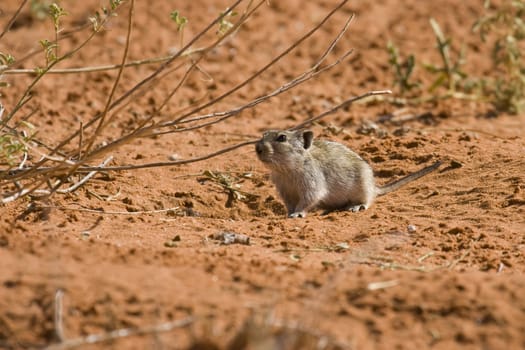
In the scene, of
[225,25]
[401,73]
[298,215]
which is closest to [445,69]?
[401,73]

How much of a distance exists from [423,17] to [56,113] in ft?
19.3

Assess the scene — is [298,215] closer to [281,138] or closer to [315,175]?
[315,175]

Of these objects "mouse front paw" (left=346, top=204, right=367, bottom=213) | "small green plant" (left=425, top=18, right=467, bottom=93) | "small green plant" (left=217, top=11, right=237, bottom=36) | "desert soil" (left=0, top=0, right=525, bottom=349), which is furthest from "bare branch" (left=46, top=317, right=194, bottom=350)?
"small green plant" (left=425, top=18, right=467, bottom=93)

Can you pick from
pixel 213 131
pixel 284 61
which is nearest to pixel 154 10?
pixel 284 61

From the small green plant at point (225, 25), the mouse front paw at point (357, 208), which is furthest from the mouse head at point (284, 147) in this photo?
the small green plant at point (225, 25)

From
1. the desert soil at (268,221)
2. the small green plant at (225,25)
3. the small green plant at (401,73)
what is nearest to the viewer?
the desert soil at (268,221)

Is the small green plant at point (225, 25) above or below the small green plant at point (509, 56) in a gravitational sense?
above

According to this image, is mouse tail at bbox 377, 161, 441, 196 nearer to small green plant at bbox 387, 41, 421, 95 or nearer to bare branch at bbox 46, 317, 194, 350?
small green plant at bbox 387, 41, 421, 95

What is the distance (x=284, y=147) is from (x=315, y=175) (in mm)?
384

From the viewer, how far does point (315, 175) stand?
7695 mm

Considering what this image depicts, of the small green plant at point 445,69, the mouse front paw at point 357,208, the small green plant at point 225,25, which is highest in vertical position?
the small green plant at point 225,25

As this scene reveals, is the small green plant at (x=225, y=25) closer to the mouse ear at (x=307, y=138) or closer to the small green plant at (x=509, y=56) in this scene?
the mouse ear at (x=307, y=138)

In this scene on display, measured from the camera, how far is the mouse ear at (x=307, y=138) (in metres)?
7.57

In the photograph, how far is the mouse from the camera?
7547 millimetres
